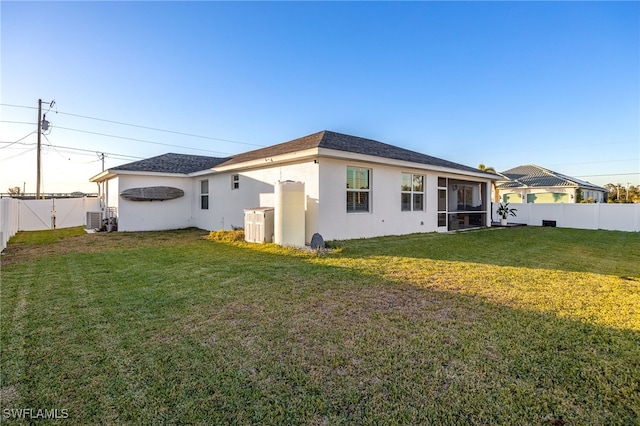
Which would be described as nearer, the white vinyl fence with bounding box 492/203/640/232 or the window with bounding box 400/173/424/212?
the window with bounding box 400/173/424/212

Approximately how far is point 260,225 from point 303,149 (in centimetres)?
264

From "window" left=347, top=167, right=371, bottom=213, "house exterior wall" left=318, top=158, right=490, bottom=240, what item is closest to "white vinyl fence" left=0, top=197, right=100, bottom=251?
"house exterior wall" left=318, top=158, right=490, bottom=240

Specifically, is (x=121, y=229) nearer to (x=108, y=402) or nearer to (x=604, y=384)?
(x=108, y=402)

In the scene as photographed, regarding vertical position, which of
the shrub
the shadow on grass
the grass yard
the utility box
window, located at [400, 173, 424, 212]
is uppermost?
window, located at [400, 173, 424, 212]

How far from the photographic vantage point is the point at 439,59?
11.8m

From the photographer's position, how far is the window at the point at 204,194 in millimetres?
13875

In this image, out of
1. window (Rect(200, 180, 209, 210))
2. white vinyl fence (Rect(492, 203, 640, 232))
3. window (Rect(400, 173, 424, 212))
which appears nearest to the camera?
window (Rect(400, 173, 424, 212))

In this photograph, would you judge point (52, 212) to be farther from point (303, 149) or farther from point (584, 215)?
point (584, 215)

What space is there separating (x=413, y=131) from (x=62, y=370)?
1897 cm

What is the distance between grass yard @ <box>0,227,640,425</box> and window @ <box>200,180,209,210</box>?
853 cm

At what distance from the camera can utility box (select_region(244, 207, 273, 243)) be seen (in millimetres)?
8977

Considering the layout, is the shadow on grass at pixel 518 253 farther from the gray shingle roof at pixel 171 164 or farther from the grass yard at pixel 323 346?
the gray shingle roof at pixel 171 164

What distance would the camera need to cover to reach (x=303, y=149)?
872 centimetres

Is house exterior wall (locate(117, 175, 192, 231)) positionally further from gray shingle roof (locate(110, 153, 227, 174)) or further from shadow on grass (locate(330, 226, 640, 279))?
shadow on grass (locate(330, 226, 640, 279))
